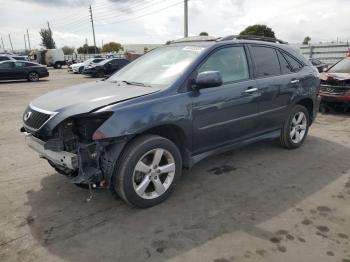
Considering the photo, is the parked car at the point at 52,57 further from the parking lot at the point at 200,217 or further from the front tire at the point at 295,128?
the front tire at the point at 295,128

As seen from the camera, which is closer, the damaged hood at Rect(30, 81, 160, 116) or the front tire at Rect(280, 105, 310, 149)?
the damaged hood at Rect(30, 81, 160, 116)

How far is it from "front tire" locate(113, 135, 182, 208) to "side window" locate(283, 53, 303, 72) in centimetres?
275

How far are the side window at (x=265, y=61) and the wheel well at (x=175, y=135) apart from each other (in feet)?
5.11

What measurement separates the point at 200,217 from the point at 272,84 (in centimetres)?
240

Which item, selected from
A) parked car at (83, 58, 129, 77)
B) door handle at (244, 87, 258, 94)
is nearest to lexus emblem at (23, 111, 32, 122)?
door handle at (244, 87, 258, 94)

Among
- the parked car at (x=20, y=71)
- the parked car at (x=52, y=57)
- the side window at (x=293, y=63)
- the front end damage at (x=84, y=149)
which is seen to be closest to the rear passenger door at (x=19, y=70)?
the parked car at (x=20, y=71)

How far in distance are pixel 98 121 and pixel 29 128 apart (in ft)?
2.85

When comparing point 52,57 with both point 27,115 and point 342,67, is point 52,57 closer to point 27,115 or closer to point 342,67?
point 342,67

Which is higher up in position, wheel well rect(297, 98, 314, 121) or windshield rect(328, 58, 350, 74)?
windshield rect(328, 58, 350, 74)

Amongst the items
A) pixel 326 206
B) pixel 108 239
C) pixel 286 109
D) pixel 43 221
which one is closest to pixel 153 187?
pixel 108 239

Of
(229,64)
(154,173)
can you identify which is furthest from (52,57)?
(154,173)

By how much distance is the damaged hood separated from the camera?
335 cm

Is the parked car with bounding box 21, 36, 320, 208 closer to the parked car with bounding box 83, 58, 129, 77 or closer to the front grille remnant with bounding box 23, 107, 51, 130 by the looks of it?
the front grille remnant with bounding box 23, 107, 51, 130

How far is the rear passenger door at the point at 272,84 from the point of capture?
4.77m
